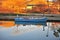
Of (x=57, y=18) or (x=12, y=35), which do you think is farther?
(x=57, y=18)

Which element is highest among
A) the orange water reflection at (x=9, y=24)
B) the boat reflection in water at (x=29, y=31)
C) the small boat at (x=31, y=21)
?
the small boat at (x=31, y=21)

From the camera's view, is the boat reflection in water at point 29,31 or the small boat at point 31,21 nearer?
the boat reflection in water at point 29,31

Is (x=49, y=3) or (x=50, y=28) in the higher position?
(x=49, y=3)

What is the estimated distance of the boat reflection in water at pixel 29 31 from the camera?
1729mm

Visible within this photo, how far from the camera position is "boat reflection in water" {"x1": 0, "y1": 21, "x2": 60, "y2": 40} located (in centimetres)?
173

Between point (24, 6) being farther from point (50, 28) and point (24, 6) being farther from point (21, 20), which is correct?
point (50, 28)

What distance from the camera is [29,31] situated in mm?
1855

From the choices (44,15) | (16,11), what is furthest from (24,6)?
(44,15)

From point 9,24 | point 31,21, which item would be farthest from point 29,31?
point 9,24

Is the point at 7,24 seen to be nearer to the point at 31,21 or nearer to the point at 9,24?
the point at 9,24

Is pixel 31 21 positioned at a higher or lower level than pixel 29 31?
higher

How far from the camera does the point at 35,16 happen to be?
78.0 inches

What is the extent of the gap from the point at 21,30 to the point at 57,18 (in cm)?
51

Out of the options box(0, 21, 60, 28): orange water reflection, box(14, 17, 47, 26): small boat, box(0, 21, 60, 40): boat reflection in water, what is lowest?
box(0, 21, 60, 40): boat reflection in water
